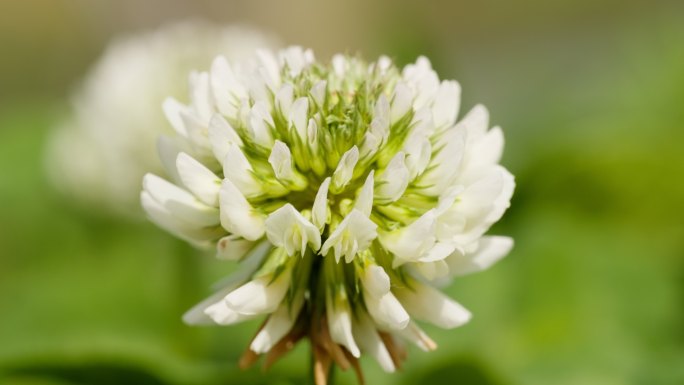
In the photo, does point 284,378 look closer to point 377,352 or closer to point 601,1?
point 377,352

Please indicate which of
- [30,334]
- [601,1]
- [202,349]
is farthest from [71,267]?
[601,1]

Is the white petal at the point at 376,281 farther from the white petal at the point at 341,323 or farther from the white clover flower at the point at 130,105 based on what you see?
the white clover flower at the point at 130,105

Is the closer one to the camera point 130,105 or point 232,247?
point 232,247

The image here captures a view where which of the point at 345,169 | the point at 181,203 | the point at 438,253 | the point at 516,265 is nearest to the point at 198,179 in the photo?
the point at 181,203

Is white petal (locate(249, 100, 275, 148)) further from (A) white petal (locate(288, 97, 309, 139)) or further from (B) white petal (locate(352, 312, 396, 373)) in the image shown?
(B) white petal (locate(352, 312, 396, 373))

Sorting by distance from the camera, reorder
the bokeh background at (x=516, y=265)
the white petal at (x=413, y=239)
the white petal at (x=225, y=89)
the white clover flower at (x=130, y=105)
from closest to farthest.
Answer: the white petal at (x=413, y=239), the white petal at (x=225, y=89), the bokeh background at (x=516, y=265), the white clover flower at (x=130, y=105)

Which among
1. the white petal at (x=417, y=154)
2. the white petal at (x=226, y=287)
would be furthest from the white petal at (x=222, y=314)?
the white petal at (x=417, y=154)

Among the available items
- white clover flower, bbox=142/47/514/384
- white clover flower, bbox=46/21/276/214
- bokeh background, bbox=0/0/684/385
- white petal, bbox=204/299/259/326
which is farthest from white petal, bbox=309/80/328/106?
white clover flower, bbox=46/21/276/214

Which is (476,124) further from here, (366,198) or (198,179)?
(198,179)
